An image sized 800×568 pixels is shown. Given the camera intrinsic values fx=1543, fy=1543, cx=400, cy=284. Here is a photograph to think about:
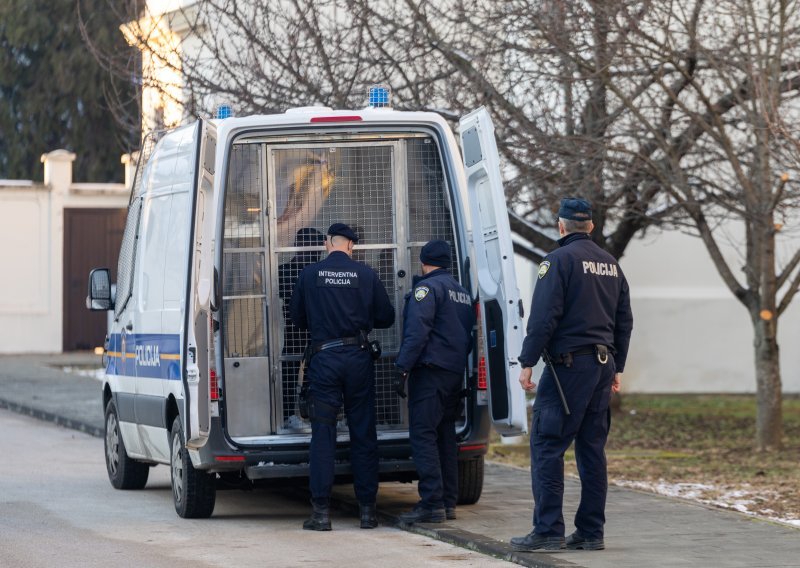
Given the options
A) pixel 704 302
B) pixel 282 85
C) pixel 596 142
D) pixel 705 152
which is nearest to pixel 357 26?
pixel 282 85

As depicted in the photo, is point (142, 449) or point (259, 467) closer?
point (259, 467)

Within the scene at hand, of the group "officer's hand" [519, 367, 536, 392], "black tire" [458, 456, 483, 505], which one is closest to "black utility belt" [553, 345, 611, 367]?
"officer's hand" [519, 367, 536, 392]

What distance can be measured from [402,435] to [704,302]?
44.2 ft

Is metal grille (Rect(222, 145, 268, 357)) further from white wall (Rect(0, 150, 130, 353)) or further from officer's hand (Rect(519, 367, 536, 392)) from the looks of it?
white wall (Rect(0, 150, 130, 353))

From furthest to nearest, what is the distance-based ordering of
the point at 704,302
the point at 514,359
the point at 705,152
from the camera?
the point at 704,302 < the point at 705,152 < the point at 514,359

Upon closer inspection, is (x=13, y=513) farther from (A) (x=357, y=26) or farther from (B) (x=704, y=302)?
(B) (x=704, y=302)

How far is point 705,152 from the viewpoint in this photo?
1440cm

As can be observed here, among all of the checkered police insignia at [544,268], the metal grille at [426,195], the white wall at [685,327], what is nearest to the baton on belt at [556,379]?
the checkered police insignia at [544,268]

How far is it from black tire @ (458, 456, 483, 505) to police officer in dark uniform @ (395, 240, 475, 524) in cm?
70

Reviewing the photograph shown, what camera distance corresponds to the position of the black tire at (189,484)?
9.66m

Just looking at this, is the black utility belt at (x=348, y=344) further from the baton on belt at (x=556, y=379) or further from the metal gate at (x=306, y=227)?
the baton on belt at (x=556, y=379)

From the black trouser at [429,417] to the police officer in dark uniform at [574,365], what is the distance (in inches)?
41.5

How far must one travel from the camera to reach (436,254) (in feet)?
30.5

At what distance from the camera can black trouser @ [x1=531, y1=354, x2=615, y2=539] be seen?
319 inches
